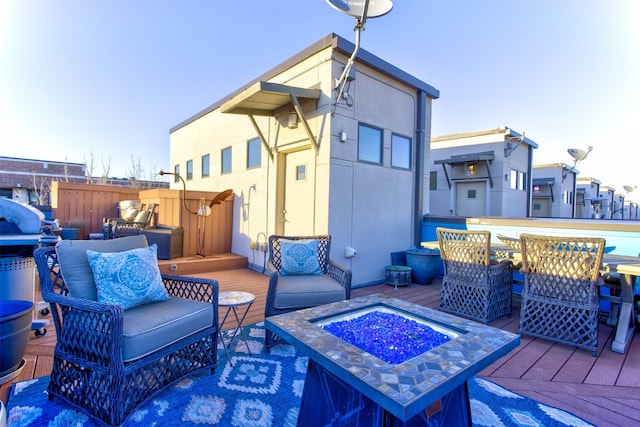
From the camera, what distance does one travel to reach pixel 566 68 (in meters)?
6.85

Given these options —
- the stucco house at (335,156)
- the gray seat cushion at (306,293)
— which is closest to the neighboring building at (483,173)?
the stucco house at (335,156)

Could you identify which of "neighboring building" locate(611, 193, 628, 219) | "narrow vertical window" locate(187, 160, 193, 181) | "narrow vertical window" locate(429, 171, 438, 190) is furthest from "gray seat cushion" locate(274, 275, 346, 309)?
"neighboring building" locate(611, 193, 628, 219)

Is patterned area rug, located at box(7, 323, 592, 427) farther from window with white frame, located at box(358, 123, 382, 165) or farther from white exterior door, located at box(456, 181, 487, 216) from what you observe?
white exterior door, located at box(456, 181, 487, 216)

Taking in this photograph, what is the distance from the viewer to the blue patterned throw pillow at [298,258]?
10.5ft

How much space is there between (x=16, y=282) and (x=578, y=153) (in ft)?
45.5

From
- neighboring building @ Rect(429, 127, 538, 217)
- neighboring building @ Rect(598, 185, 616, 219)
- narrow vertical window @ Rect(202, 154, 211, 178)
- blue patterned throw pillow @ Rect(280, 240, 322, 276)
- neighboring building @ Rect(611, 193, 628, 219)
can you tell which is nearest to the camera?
blue patterned throw pillow @ Rect(280, 240, 322, 276)

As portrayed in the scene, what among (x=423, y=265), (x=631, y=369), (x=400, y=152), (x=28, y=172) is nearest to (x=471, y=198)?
(x=400, y=152)

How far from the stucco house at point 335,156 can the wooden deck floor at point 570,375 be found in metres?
2.25

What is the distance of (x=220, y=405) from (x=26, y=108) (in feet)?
38.1

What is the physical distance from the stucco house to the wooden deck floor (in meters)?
2.25

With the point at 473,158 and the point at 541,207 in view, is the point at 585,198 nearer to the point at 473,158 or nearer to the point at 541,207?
the point at 541,207

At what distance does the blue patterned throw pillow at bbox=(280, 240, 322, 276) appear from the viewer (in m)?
3.21

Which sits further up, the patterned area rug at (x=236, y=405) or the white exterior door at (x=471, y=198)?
the white exterior door at (x=471, y=198)

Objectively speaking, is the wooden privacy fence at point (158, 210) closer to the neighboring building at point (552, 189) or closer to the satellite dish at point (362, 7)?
the satellite dish at point (362, 7)
